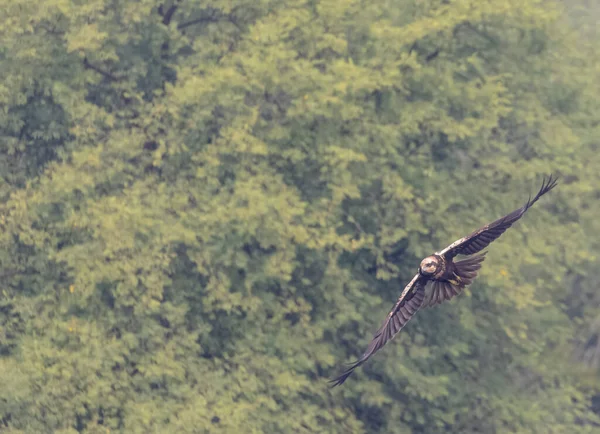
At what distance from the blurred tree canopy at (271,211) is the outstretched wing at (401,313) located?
5.77 meters

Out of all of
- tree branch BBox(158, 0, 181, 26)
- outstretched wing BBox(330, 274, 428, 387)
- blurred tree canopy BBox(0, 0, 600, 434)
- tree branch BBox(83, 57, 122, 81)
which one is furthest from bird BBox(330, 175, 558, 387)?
tree branch BBox(158, 0, 181, 26)

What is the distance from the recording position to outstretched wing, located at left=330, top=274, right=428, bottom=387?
912 cm

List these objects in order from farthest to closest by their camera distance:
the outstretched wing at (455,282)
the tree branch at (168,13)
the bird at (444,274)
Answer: the tree branch at (168,13) < the outstretched wing at (455,282) < the bird at (444,274)

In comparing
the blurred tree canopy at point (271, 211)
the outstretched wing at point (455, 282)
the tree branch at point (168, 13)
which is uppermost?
the outstretched wing at point (455, 282)

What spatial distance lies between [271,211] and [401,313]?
6418 millimetres

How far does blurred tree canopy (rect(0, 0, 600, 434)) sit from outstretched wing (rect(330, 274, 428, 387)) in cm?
577

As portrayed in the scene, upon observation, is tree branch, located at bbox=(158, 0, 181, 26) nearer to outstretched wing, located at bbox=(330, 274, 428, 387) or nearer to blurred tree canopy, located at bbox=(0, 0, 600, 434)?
blurred tree canopy, located at bbox=(0, 0, 600, 434)

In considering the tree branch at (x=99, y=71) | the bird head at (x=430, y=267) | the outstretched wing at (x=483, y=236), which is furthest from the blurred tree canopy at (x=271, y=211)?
the bird head at (x=430, y=267)

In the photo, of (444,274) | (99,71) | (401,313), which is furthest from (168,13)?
(401,313)

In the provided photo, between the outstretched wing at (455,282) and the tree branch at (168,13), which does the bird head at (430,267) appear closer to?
the outstretched wing at (455,282)

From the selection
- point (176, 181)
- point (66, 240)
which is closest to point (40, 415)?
point (66, 240)

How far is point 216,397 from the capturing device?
15.6 m

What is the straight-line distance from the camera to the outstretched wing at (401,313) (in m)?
9.12

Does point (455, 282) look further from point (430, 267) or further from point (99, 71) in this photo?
point (99, 71)
